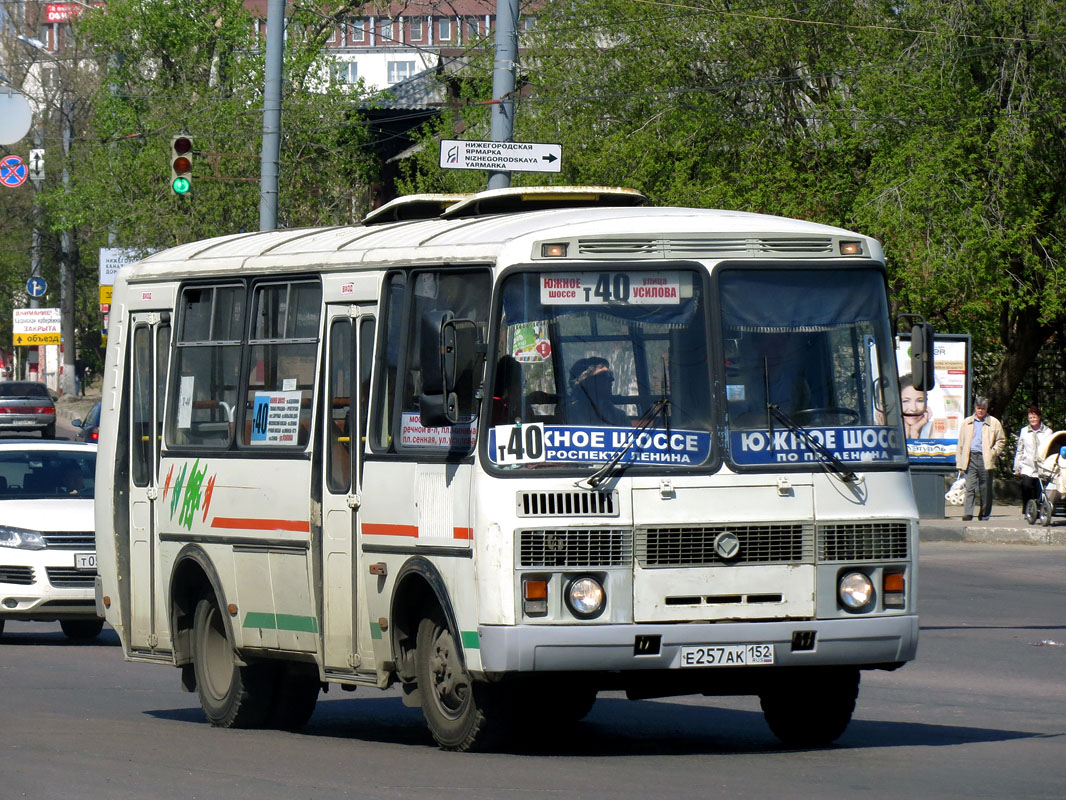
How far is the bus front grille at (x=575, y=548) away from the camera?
28.6 ft

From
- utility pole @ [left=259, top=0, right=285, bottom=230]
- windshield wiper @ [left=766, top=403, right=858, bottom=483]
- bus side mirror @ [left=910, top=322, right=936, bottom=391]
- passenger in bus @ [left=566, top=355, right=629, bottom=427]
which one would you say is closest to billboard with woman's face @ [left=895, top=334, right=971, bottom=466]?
utility pole @ [left=259, top=0, right=285, bottom=230]

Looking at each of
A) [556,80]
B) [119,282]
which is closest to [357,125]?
[556,80]

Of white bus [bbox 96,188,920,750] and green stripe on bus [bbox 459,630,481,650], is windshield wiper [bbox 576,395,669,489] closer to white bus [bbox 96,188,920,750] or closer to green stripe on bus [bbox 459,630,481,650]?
white bus [bbox 96,188,920,750]

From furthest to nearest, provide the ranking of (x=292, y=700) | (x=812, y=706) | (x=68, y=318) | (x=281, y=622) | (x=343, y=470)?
(x=68, y=318)
(x=292, y=700)
(x=281, y=622)
(x=343, y=470)
(x=812, y=706)

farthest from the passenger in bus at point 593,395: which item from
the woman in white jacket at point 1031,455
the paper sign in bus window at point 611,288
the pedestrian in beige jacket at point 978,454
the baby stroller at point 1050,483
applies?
the pedestrian in beige jacket at point 978,454

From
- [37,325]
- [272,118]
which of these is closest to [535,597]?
[272,118]

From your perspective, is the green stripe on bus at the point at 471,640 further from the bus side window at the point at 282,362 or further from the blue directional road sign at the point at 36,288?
the blue directional road sign at the point at 36,288

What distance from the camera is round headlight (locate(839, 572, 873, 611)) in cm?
909

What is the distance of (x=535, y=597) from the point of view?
8727mm

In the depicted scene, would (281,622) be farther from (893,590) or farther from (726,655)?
(893,590)

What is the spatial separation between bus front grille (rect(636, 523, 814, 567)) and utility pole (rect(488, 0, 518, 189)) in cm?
973

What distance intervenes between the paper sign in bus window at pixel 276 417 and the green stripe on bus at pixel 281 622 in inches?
36.0

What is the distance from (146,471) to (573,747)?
3.41 meters

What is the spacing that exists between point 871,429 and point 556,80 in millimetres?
29881
